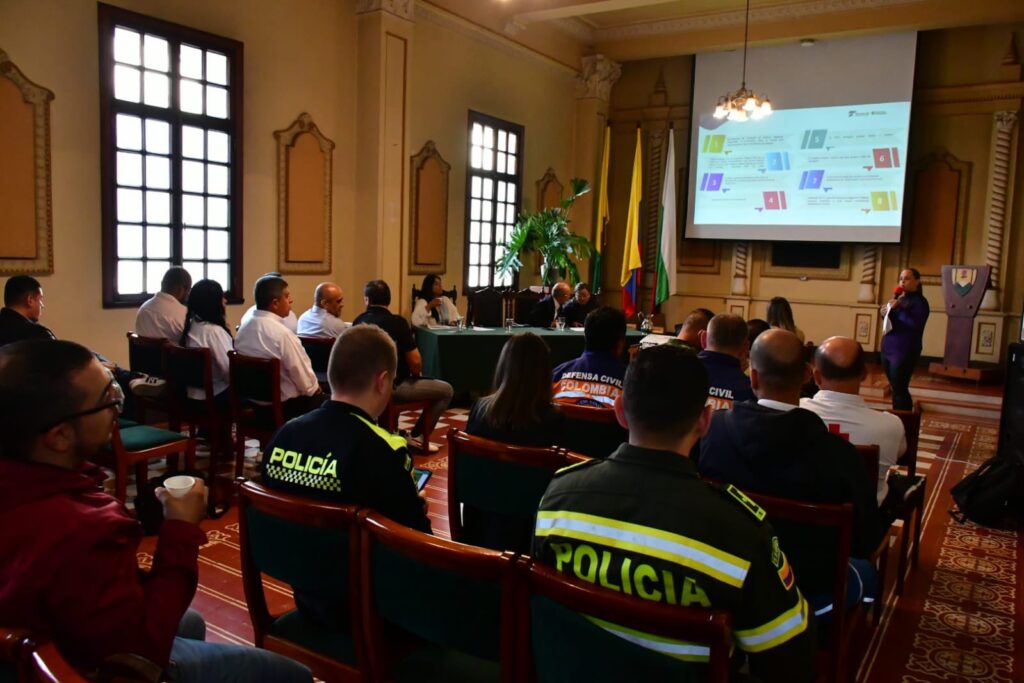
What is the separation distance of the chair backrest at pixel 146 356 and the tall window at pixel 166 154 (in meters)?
1.28

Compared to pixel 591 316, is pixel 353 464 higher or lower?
lower

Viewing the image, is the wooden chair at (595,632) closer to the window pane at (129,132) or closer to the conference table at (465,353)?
the conference table at (465,353)

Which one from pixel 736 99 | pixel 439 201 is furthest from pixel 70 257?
pixel 736 99

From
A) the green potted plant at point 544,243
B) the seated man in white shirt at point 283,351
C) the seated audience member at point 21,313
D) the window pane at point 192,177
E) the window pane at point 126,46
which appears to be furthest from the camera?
the green potted plant at point 544,243

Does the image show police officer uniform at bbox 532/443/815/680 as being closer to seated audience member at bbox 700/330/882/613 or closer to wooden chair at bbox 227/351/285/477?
seated audience member at bbox 700/330/882/613

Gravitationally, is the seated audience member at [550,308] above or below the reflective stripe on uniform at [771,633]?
above

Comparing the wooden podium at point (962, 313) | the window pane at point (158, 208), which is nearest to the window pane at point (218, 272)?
the window pane at point (158, 208)

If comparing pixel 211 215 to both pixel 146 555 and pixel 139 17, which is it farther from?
pixel 146 555

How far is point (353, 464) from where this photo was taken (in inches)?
70.5

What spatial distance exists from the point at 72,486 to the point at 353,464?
64 centimetres

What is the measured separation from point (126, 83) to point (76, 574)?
18.0ft

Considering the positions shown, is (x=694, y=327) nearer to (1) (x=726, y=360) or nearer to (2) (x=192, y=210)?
(1) (x=726, y=360)

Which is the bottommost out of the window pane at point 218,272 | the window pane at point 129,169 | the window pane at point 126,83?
the window pane at point 218,272

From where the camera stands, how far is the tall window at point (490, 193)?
9164 mm
